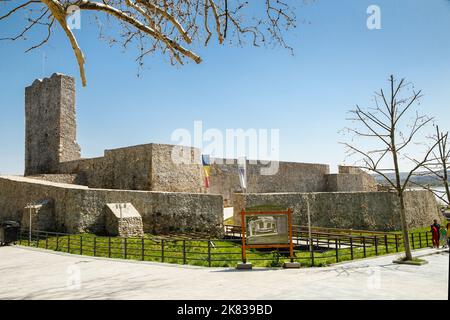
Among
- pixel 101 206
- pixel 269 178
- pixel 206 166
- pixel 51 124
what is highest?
pixel 51 124

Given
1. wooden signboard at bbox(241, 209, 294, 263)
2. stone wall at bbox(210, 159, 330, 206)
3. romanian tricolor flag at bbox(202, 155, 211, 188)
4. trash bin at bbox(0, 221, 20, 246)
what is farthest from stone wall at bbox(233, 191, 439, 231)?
trash bin at bbox(0, 221, 20, 246)

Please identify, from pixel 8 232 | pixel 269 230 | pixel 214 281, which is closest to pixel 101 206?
Answer: pixel 8 232

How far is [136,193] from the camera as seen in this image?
58.6ft

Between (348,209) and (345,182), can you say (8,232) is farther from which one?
(345,182)

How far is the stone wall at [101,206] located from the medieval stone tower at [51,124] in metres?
5.50

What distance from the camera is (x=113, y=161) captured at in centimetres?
2302

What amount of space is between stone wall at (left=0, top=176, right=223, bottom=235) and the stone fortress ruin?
5cm

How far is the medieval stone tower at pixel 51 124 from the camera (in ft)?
81.4

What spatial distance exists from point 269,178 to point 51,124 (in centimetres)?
1825

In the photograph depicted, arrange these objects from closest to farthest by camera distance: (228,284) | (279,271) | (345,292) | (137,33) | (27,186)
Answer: (345,292), (228,284), (137,33), (279,271), (27,186)

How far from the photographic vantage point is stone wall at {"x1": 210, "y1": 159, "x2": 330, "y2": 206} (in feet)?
94.0
